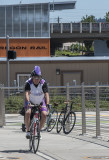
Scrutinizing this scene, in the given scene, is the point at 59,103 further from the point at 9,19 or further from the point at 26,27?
the point at 26,27

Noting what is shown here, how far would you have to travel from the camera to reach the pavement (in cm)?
1138

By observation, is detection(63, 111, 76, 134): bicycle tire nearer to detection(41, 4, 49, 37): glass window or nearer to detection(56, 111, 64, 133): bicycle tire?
detection(56, 111, 64, 133): bicycle tire

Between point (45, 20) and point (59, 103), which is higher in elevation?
point (45, 20)

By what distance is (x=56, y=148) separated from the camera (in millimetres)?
12805

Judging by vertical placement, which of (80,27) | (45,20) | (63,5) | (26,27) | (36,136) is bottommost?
(36,136)

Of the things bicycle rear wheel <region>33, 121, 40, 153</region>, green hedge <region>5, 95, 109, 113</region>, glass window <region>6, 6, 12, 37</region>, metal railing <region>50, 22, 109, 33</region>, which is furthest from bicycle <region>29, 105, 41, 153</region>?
metal railing <region>50, 22, 109, 33</region>

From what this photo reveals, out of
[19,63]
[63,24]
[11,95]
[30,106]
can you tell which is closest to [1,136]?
[30,106]

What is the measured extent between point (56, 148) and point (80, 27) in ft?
209

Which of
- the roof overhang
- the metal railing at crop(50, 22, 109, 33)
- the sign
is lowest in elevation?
the sign

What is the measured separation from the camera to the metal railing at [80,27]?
7306cm

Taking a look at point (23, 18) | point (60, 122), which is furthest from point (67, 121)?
Result: point (23, 18)

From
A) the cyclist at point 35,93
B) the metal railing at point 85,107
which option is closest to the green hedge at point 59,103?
the metal railing at point 85,107

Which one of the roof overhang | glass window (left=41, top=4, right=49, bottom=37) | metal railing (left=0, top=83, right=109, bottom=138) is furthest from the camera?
the roof overhang

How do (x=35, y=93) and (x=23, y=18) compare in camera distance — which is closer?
(x=35, y=93)
